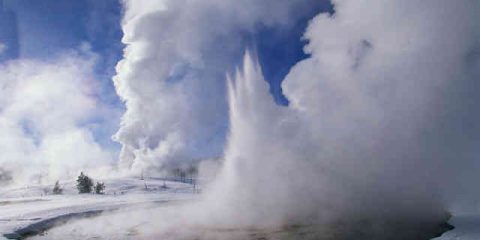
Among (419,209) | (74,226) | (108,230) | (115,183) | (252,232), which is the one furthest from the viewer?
(115,183)

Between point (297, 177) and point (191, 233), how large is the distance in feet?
62.7

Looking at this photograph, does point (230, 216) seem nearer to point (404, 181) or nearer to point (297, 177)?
point (297, 177)

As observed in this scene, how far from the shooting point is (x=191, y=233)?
2483cm

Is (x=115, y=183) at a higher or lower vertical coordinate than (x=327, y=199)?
higher

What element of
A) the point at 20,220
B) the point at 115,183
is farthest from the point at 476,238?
the point at 115,183

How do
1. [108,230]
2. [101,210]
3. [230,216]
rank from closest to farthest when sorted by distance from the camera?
[108,230] → [230,216] → [101,210]

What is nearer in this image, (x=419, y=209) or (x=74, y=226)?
(x=74, y=226)

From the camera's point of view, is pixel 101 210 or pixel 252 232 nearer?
pixel 252 232

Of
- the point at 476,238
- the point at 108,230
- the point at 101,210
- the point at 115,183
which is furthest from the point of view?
the point at 115,183

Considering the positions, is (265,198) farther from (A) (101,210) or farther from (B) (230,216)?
(A) (101,210)

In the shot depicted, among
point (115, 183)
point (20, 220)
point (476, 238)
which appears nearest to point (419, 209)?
point (476, 238)

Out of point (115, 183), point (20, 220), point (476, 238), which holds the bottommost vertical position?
point (476, 238)

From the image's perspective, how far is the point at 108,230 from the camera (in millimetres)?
26953

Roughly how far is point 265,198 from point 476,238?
1978 cm
